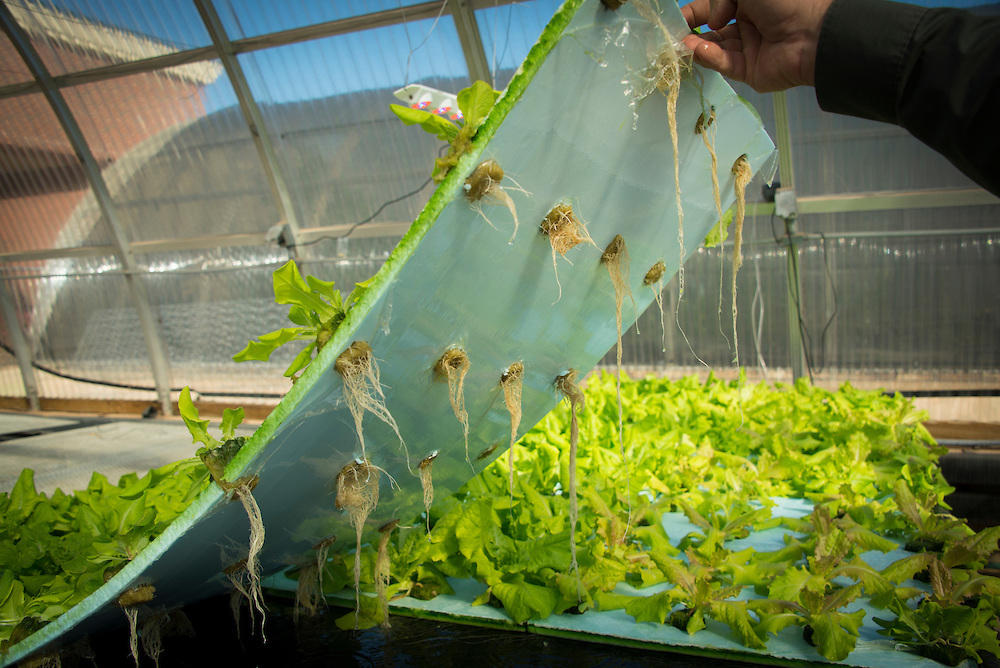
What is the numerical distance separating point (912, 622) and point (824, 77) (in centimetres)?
90

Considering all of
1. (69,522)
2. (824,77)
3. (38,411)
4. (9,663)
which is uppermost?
(824,77)

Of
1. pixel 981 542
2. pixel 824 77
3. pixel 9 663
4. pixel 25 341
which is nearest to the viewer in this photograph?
pixel 824 77

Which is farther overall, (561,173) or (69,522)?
(69,522)

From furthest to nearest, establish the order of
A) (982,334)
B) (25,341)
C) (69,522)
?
(25,341) < (982,334) < (69,522)

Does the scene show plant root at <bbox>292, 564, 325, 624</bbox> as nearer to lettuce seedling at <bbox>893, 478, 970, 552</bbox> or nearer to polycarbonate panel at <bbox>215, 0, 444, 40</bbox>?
lettuce seedling at <bbox>893, 478, 970, 552</bbox>

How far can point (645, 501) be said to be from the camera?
1.48 meters

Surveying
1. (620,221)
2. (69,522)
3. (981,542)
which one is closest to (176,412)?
(69,522)

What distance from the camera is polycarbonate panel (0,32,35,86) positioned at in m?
3.14

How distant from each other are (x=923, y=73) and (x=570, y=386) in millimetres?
700

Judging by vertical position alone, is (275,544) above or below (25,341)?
below

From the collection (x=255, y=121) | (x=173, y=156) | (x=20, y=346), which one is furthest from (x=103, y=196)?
(x=20, y=346)

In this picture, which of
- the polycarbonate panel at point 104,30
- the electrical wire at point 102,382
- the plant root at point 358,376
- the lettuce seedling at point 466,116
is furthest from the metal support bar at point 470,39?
the electrical wire at point 102,382

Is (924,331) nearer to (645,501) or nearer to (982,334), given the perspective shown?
(982,334)

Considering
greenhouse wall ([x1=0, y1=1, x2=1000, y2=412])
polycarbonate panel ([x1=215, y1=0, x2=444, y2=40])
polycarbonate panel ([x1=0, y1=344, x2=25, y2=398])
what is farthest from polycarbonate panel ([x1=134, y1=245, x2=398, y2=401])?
polycarbonate panel ([x1=215, y1=0, x2=444, y2=40])
